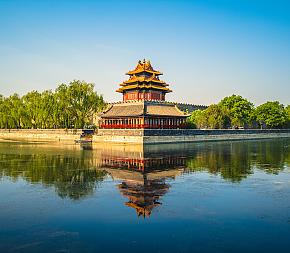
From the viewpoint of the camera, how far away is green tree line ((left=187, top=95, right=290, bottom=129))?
72938 mm

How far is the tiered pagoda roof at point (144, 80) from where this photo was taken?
64.6 m

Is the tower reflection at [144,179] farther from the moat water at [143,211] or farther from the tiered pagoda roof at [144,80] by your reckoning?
the tiered pagoda roof at [144,80]

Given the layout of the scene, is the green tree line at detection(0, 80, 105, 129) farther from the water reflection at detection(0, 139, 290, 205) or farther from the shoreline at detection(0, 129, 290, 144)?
the water reflection at detection(0, 139, 290, 205)

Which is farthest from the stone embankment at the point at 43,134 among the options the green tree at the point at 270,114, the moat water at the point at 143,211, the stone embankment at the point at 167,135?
the green tree at the point at 270,114

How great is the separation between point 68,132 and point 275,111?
52.2 m

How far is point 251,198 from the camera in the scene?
15844mm

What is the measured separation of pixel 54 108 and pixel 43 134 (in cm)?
660

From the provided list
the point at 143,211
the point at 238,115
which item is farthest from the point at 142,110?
the point at 143,211

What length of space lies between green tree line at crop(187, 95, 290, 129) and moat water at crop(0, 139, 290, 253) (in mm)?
49253

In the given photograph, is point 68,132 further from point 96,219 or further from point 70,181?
point 96,219

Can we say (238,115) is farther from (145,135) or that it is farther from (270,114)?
(145,135)

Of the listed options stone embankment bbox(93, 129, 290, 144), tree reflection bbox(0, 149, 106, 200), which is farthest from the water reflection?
stone embankment bbox(93, 129, 290, 144)

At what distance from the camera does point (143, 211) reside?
44.1ft

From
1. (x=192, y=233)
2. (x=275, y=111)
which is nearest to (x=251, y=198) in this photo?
(x=192, y=233)
